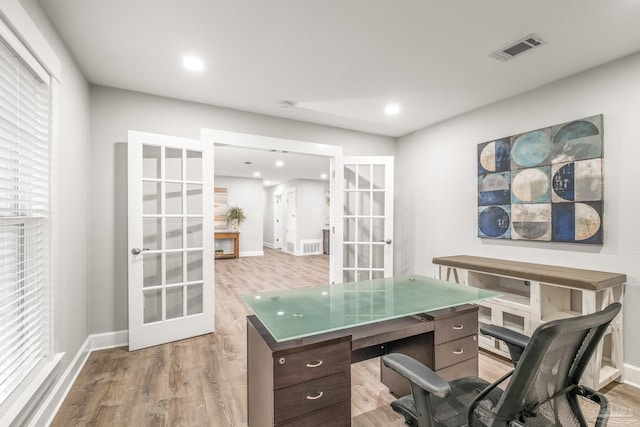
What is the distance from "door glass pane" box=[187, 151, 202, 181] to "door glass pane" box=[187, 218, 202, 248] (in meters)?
0.44

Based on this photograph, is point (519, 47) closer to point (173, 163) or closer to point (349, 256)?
point (349, 256)

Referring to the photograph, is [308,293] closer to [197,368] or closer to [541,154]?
[197,368]

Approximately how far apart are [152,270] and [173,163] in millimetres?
1069

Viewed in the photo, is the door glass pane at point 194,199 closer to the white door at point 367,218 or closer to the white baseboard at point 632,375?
the white door at point 367,218

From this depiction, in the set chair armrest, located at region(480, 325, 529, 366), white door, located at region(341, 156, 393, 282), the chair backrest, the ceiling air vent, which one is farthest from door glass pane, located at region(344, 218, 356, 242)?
the chair backrest

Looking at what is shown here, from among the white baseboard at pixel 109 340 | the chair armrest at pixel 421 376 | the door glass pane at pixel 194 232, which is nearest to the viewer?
the chair armrest at pixel 421 376

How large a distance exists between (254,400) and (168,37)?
2341 millimetres

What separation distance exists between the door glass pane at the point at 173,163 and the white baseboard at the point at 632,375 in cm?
408

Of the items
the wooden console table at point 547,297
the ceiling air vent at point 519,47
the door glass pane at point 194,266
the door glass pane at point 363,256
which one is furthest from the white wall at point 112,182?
the wooden console table at point 547,297

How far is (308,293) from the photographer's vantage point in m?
1.99

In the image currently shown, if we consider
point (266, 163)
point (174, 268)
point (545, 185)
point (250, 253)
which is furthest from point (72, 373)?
point (250, 253)

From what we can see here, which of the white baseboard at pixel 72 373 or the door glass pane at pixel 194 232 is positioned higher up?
the door glass pane at pixel 194 232

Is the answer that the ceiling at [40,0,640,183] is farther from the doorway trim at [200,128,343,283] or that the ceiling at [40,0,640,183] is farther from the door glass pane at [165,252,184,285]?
the door glass pane at [165,252,184,285]

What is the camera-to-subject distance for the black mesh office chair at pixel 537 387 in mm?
831
